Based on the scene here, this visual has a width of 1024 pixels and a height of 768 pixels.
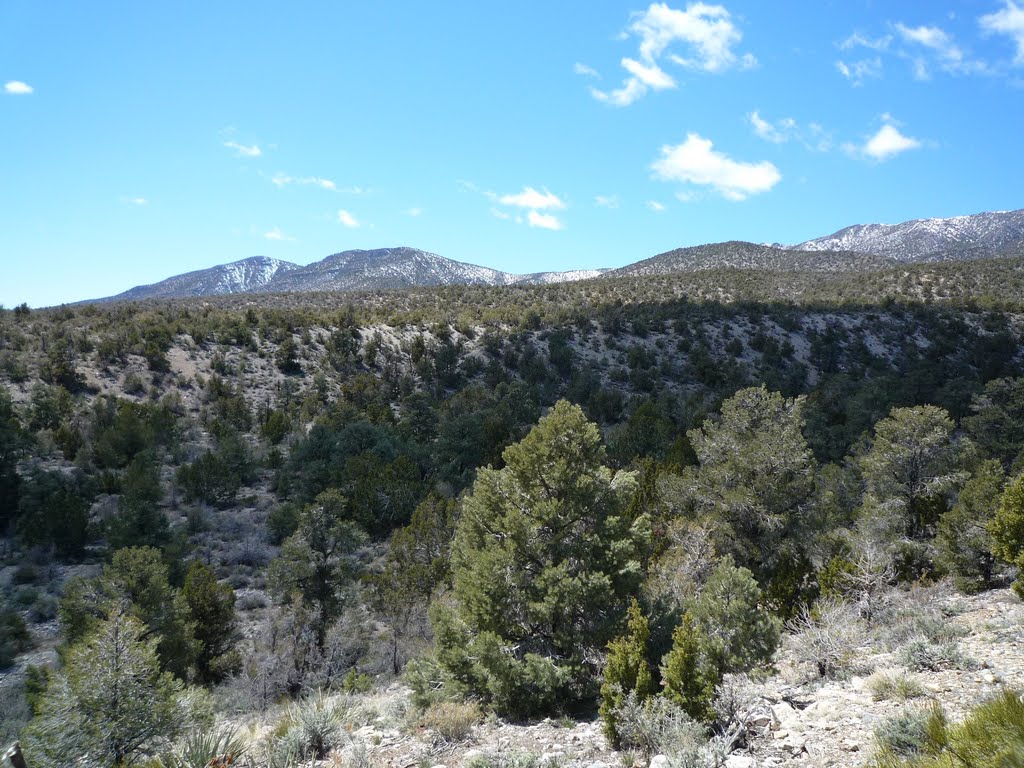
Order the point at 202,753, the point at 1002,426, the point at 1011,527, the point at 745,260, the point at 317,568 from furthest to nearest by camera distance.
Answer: the point at 745,260 < the point at 1002,426 < the point at 317,568 < the point at 1011,527 < the point at 202,753

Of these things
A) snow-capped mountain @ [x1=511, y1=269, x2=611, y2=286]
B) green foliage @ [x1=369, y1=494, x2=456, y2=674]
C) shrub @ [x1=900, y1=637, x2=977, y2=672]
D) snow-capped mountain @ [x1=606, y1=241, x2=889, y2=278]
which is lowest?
green foliage @ [x1=369, y1=494, x2=456, y2=674]

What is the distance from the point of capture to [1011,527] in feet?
33.3

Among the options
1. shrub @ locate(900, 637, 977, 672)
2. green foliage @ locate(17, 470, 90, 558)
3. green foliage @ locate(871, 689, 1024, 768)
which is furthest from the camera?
green foliage @ locate(17, 470, 90, 558)

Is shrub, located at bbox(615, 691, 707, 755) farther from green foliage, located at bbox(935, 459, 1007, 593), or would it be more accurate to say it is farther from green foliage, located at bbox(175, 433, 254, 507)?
green foliage, located at bbox(175, 433, 254, 507)

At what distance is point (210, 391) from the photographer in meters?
36.6

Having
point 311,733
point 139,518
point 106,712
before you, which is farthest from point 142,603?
point 311,733

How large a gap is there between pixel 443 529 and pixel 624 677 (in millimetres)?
14618

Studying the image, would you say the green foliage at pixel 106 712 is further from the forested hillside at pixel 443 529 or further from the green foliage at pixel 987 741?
the green foliage at pixel 987 741

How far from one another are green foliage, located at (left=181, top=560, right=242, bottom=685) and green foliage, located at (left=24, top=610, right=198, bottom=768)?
360 inches

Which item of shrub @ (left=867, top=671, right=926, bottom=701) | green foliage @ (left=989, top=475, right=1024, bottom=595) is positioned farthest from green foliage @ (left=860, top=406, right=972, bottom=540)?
shrub @ (left=867, top=671, right=926, bottom=701)

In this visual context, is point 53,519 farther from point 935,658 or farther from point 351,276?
point 351,276

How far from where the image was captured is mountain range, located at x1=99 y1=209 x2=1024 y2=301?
110000mm

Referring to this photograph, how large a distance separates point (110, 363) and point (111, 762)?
37243mm

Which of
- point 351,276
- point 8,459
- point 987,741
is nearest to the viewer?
point 987,741
